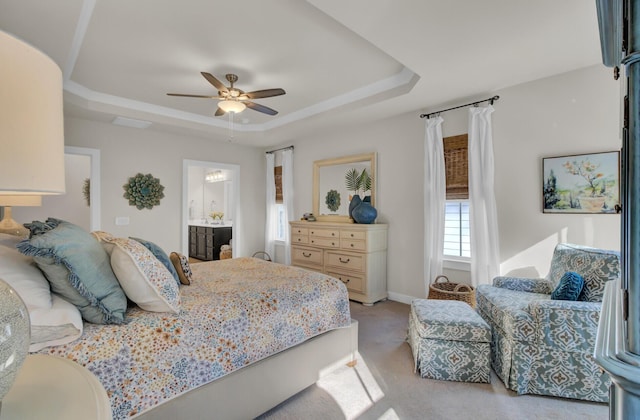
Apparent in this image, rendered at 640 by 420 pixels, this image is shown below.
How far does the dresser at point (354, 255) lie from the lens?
3.99 meters

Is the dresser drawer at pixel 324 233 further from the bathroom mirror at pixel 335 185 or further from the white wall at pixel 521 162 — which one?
the white wall at pixel 521 162

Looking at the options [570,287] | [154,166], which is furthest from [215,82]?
[570,287]

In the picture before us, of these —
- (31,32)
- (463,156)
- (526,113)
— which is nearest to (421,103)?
(463,156)

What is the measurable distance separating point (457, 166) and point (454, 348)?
6.99 ft

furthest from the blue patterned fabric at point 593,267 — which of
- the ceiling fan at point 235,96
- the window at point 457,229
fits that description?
the ceiling fan at point 235,96

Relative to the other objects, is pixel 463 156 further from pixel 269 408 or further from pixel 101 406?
pixel 101 406

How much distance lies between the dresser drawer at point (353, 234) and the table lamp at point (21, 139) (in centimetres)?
354

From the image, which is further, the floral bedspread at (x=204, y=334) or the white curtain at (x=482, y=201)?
the white curtain at (x=482, y=201)

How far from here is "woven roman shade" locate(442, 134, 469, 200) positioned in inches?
139

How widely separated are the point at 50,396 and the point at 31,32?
297 centimetres

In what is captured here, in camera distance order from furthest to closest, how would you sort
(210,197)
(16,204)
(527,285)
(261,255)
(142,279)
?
(210,197)
(261,255)
(527,285)
(16,204)
(142,279)

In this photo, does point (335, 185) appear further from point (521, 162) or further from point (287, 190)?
point (521, 162)

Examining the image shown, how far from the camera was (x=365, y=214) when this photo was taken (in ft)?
13.6

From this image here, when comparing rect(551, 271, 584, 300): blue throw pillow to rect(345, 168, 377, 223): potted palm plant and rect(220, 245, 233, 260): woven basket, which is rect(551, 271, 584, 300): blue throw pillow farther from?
rect(220, 245, 233, 260): woven basket
